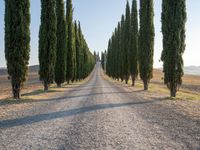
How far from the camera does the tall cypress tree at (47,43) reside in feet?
97.0

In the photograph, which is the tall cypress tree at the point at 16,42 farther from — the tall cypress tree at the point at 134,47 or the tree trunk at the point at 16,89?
the tall cypress tree at the point at 134,47

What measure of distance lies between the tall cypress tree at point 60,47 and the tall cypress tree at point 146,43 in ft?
34.7

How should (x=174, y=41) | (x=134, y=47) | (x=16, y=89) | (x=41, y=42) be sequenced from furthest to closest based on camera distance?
(x=134, y=47)
(x=41, y=42)
(x=174, y=41)
(x=16, y=89)

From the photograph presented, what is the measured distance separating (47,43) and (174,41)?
42.7 feet

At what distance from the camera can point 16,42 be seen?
68.4ft

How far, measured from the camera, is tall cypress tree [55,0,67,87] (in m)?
38.8

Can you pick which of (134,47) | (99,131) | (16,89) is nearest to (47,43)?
(16,89)

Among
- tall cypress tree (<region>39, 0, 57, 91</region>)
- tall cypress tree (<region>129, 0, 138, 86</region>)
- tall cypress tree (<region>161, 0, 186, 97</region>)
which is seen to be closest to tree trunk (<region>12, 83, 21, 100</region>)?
tall cypress tree (<region>39, 0, 57, 91</region>)

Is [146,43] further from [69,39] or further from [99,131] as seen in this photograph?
[99,131]

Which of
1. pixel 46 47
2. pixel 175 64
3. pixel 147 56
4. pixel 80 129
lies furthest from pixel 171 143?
pixel 147 56

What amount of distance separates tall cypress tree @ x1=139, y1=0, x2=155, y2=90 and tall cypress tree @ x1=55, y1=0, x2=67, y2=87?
10.6m

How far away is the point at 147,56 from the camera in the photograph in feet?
108

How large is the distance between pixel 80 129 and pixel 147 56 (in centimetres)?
2410

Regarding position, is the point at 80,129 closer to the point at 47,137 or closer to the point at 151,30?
the point at 47,137
